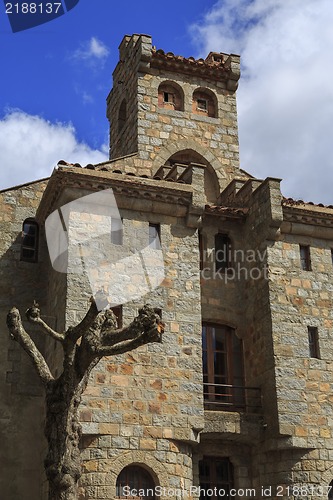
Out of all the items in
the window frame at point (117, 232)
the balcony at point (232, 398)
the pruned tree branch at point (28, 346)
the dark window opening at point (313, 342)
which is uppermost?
the window frame at point (117, 232)

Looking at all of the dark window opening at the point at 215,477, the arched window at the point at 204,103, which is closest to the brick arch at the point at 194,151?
the arched window at the point at 204,103

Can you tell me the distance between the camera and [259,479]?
19.5 metres

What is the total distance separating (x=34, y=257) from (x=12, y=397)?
4218 millimetres

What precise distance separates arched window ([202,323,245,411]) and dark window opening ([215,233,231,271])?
→ 71.9 inches

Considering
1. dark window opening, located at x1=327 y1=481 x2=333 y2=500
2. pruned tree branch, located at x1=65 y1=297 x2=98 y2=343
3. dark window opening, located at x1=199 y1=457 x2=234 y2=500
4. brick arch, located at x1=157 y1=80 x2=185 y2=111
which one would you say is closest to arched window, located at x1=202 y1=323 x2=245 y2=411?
dark window opening, located at x1=199 y1=457 x2=234 y2=500

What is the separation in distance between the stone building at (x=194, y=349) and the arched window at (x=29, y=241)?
4cm

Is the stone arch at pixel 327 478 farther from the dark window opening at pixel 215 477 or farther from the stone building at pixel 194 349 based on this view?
the dark window opening at pixel 215 477

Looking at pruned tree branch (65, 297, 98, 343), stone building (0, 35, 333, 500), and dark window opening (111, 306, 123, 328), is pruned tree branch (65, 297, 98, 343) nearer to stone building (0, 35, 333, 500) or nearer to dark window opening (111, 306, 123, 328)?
stone building (0, 35, 333, 500)

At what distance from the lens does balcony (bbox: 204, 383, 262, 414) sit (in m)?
19.8

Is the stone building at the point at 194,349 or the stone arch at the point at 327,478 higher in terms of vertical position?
the stone building at the point at 194,349

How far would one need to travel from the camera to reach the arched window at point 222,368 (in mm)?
20062

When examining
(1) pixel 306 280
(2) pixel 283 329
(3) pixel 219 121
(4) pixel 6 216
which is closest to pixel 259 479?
(2) pixel 283 329

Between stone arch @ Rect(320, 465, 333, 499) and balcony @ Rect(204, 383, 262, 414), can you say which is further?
balcony @ Rect(204, 383, 262, 414)

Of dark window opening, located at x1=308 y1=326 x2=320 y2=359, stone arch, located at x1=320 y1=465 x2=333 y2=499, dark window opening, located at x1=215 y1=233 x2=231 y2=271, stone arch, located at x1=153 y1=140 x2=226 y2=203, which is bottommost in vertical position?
stone arch, located at x1=320 y1=465 x2=333 y2=499
